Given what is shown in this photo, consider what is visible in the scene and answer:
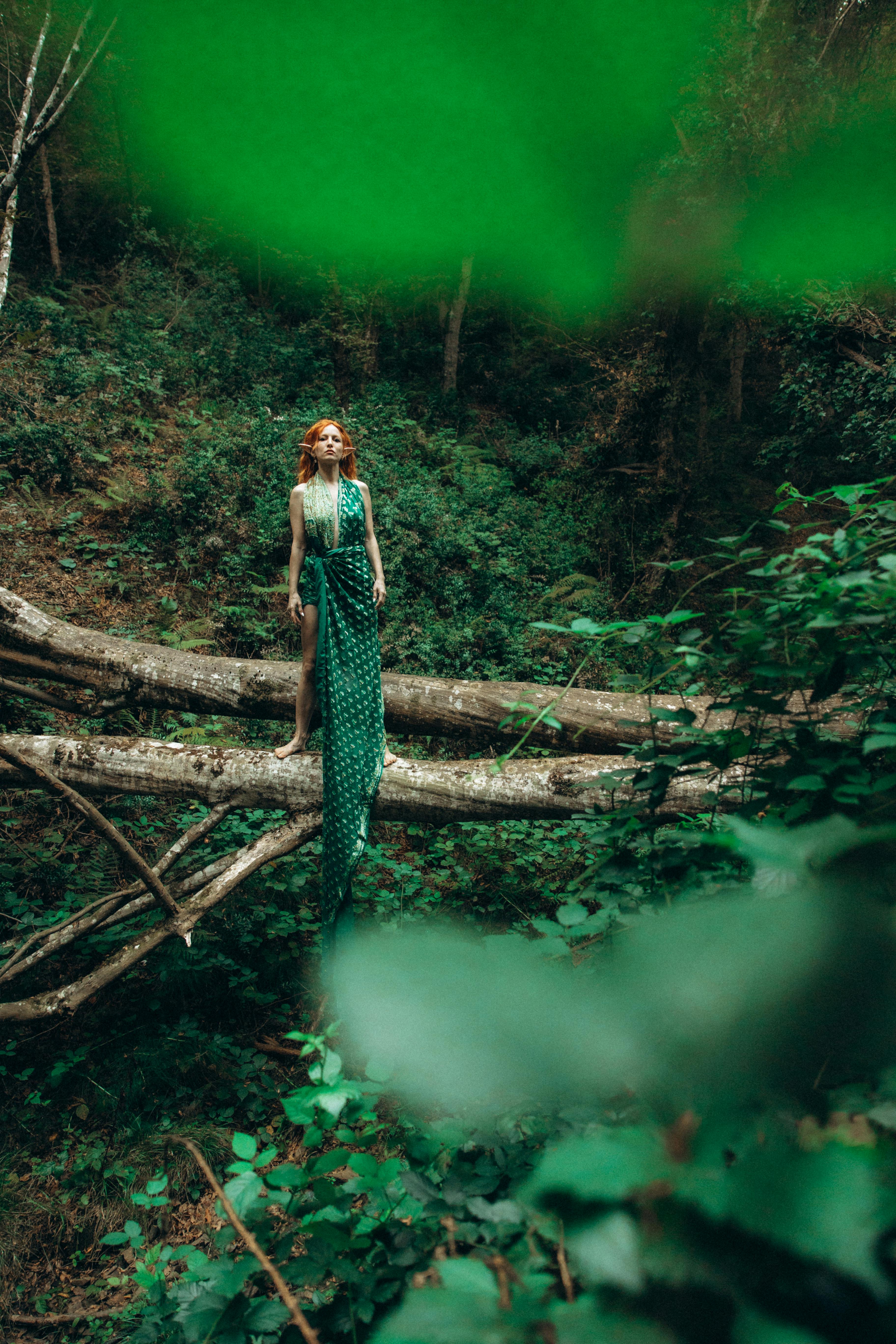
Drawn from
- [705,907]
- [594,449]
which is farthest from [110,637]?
[594,449]

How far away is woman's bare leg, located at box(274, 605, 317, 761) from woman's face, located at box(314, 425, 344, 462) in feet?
2.51

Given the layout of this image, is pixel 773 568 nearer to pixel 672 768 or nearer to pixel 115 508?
pixel 672 768

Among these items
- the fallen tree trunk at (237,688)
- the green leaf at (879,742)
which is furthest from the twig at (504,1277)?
the fallen tree trunk at (237,688)

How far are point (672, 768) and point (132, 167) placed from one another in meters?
17.2

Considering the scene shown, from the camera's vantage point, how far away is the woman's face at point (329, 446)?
339cm

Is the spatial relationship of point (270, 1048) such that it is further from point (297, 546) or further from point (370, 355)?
point (370, 355)

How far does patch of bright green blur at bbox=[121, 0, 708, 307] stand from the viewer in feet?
29.7

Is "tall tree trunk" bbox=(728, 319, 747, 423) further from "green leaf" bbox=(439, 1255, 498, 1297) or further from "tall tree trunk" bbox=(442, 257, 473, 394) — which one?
"green leaf" bbox=(439, 1255, 498, 1297)

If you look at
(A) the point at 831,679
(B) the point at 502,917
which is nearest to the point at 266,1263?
(A) the point at 831,679

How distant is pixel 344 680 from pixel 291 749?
461 millimetres

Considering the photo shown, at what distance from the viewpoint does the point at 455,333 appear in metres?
12.9

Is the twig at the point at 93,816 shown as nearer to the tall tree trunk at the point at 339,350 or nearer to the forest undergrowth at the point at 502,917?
the forest undergrowth at the point at 502,917

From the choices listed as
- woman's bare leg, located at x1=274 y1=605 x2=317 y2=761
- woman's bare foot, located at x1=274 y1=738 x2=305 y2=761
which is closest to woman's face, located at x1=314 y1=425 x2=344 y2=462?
woman's bare leg, located at x1=274 y1=605 x2=317 y2=761

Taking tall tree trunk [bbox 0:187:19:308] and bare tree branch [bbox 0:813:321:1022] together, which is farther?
tall tree trunk [bbox 0:187:19:308]
